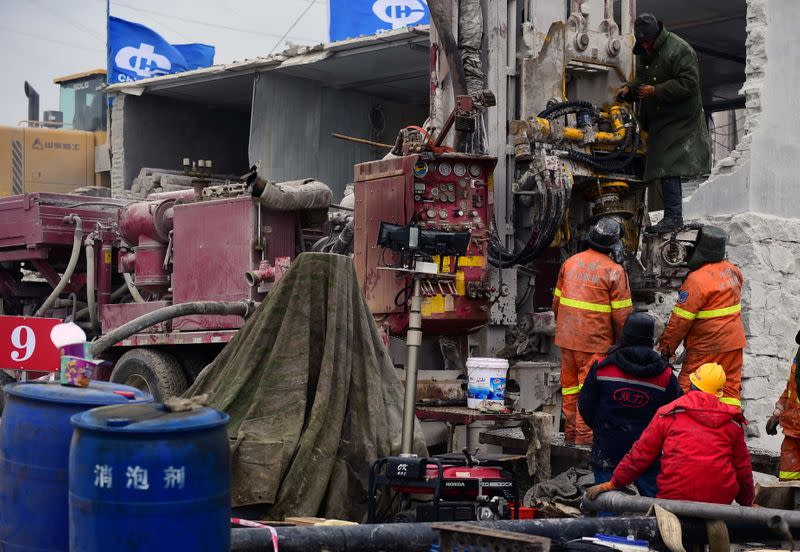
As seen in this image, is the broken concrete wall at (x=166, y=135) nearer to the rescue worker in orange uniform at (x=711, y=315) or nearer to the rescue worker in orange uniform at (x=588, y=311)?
the rescue worker in orange uniform at (x=588, y=311)

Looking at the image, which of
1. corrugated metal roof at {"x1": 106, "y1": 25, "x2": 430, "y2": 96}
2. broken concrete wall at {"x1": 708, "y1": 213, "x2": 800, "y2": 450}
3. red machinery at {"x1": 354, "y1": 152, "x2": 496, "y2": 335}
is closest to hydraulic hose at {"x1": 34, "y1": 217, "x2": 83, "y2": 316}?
red machinery at {"x1": 354, "y1": 152, "x2": 496, "y2": 335}

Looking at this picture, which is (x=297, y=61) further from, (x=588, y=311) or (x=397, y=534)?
(x=397, y=534)

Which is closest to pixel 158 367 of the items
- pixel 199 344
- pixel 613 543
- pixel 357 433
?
pixel 199 344

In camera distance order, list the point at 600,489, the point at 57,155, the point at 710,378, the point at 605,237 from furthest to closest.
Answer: the point at 57,155 → the point at 605,237 → the point at 600,489 → the point at 710,378

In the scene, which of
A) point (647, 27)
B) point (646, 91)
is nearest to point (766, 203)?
point (646, 91)

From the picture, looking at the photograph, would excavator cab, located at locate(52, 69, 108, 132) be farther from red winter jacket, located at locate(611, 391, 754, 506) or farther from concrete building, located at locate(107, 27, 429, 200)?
red winter jacket, located at locate(611, 391, 754, 506)

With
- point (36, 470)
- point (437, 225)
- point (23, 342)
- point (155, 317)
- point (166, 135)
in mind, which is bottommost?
point (36, 470)

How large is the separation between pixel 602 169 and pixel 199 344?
4.05 meters

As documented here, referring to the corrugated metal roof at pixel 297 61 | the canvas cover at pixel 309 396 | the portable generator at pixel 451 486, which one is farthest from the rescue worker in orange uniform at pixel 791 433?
the corrugated metal roof at pixel 297 61

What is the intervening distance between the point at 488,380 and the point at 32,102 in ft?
63.2

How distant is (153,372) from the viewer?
11.0 meters

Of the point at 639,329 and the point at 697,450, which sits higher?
the point at 639,329

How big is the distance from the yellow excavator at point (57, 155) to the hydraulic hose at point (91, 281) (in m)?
10.00

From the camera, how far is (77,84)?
1009 inches
